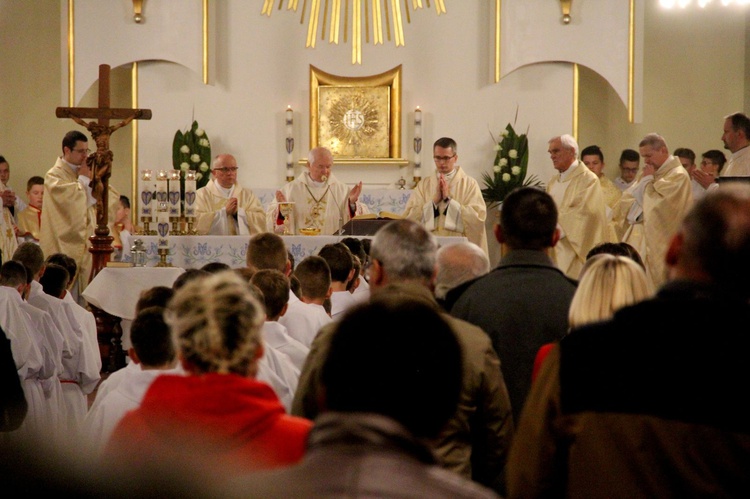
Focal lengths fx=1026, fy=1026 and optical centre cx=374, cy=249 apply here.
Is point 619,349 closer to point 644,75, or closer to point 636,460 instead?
point 636,460

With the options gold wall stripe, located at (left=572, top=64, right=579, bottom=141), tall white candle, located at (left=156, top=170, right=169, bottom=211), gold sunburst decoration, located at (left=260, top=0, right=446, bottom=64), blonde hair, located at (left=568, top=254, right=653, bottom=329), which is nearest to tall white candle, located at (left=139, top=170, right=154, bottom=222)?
tall white candle, located at (left=156, top=170, right=169, bottom=211)

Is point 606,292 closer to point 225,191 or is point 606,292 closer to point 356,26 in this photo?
point 225,191

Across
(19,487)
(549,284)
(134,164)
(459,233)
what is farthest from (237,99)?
(19,487)

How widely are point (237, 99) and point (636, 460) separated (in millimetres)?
11154

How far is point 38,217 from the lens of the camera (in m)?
12.0

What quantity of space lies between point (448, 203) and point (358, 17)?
3218mm

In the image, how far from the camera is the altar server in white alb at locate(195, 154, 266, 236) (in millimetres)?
9422

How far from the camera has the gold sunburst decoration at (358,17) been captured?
11.9 m

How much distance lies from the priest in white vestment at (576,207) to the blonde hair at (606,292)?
7.43 m

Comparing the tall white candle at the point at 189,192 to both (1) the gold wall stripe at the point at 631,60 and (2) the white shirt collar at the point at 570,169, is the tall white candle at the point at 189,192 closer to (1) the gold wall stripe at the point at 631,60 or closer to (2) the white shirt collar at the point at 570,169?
(2) the white shirt collar at the point at 570,169

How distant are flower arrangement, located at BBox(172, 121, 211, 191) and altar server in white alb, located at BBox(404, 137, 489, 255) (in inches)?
116

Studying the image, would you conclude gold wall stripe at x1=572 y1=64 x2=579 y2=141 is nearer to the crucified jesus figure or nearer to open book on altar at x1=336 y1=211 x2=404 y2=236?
open book on altar at x1=336 y1=211 x2=404 y2=236

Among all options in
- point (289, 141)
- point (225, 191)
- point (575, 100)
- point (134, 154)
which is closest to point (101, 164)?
point (225, 191)

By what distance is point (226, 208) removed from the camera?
9352 mm
